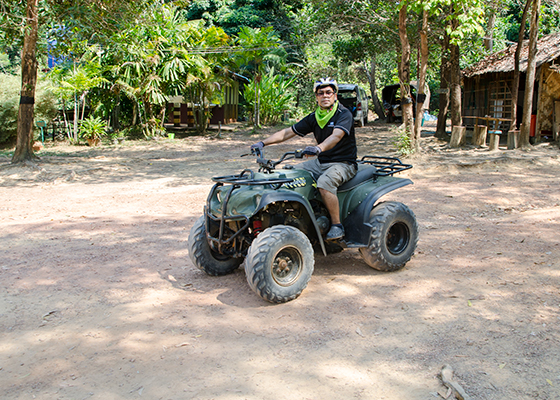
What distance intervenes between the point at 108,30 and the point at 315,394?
14.0m

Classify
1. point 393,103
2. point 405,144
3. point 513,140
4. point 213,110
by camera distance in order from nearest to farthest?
1. point 405,144
2. point 513,140
3. point 393,103
4. point 213,110

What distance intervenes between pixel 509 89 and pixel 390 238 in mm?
15209

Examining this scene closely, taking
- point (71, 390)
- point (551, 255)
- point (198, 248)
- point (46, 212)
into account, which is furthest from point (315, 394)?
point (46, 212)

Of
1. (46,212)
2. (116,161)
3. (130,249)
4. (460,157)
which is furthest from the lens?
(116,161)

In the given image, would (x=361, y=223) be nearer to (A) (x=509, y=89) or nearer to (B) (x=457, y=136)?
(B) (x=457, y=136)

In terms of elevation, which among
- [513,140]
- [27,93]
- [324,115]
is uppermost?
[27,93]

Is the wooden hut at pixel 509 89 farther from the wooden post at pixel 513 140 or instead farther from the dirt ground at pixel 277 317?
the dirt ground at pixel 277 317

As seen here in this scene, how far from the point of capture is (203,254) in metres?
4.91

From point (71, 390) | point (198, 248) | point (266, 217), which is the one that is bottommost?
point (71, 390)

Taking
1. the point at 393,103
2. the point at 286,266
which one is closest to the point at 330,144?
the point at 286,266

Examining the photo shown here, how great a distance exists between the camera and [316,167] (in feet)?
16.5

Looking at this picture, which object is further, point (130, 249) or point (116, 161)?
point (116, 161)

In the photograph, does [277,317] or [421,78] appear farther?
[421,78]

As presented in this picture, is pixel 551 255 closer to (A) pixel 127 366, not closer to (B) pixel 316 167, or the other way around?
(B) pixel 316 167
